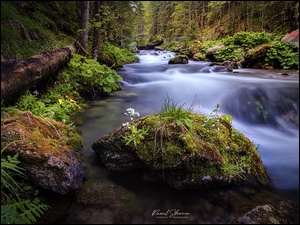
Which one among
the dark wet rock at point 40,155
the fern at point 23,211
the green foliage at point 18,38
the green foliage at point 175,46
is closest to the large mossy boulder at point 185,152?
the dark wet rock at point 40,155

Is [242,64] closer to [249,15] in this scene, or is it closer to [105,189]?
[105,189]

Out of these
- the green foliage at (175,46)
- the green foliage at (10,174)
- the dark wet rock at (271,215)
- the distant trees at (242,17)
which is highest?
the distant trees at (242,17)

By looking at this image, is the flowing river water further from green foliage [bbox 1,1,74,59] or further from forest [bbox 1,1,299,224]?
green foliage [bbox 1,1,74,59]

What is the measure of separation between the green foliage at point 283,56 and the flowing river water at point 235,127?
4952 mm

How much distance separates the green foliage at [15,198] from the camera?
1.97m

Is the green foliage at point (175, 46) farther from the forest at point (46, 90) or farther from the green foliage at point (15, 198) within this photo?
the green foliage at point (15, 198)

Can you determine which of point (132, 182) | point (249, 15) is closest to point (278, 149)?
point (132, 182)

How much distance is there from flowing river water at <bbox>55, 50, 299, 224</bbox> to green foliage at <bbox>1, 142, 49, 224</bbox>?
30cm

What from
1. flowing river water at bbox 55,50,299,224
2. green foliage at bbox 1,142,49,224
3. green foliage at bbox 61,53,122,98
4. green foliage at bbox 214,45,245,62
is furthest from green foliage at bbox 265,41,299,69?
green foliage at bbox 1,142,49,224

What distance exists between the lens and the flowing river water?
8.03 feet

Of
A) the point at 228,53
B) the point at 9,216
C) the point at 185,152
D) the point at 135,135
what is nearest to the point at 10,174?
the point at 9,216

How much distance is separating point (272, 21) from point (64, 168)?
2259 centimetres

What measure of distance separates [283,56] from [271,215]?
10537mm

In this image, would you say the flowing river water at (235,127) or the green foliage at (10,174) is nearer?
the green foliage at (10,174)
